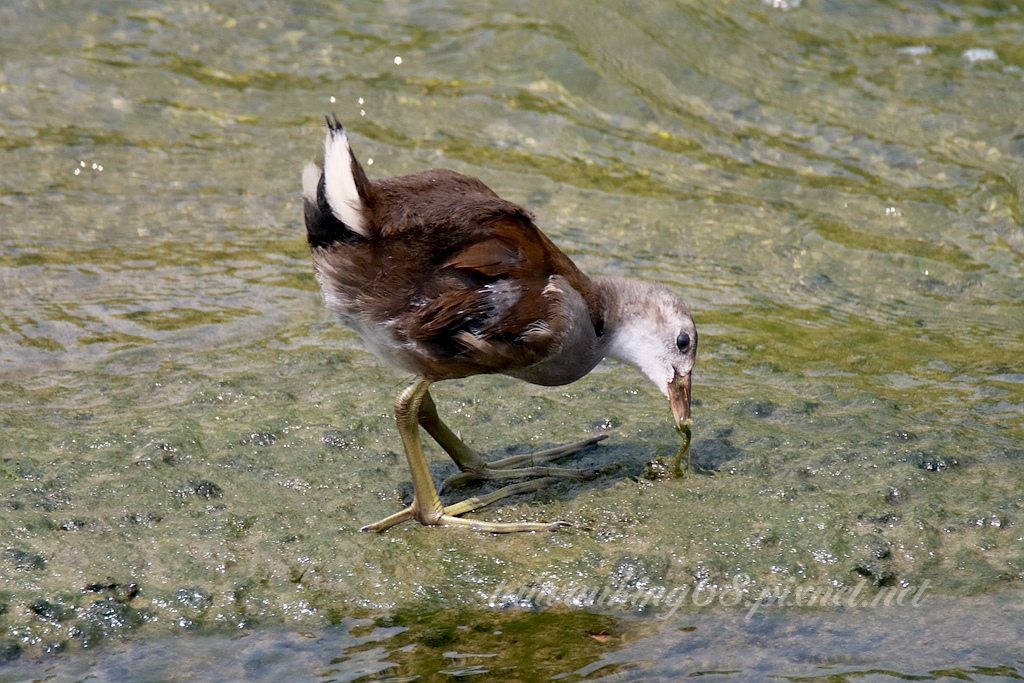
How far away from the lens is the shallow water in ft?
12.9

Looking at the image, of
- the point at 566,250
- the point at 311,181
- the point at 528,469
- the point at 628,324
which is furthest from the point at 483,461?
the point at 566,250

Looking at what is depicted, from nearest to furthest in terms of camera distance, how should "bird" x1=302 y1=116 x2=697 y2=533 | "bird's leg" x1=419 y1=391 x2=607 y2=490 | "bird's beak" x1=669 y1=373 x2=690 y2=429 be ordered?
"bird" x1=302 y1=116 x2=697 y2=533, "bird's leg" x1=419 y1=391 x2=607 y2=490, "bird's beak" x1=669 y1=373 x2=690 y2=429

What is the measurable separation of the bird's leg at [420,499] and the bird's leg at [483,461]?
Result: 155 millimetres

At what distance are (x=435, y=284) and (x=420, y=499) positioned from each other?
30.3 inches

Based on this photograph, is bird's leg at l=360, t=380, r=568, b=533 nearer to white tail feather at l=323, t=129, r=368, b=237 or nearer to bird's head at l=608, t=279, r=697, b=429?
white tail feather at l=323, t=129, r=368, b=237

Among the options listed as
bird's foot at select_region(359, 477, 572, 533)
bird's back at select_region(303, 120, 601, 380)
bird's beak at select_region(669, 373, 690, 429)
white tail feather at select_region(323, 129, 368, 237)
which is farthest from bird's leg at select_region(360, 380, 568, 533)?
bird's beak at select_region(669, 373, 690, 429)

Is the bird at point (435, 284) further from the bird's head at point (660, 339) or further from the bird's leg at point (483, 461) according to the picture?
the bird's head at point (660, 339)

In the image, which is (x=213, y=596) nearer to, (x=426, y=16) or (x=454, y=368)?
(x=454, y=368)

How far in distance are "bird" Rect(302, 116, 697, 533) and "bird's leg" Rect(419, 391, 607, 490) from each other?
106 millimetres

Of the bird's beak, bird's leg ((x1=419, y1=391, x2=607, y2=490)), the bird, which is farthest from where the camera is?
the bird's beak

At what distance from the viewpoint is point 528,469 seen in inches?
178

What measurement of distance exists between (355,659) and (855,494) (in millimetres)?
1882

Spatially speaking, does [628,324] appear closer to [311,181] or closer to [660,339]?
[660,339]

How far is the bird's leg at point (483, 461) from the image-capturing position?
14.7 feet
